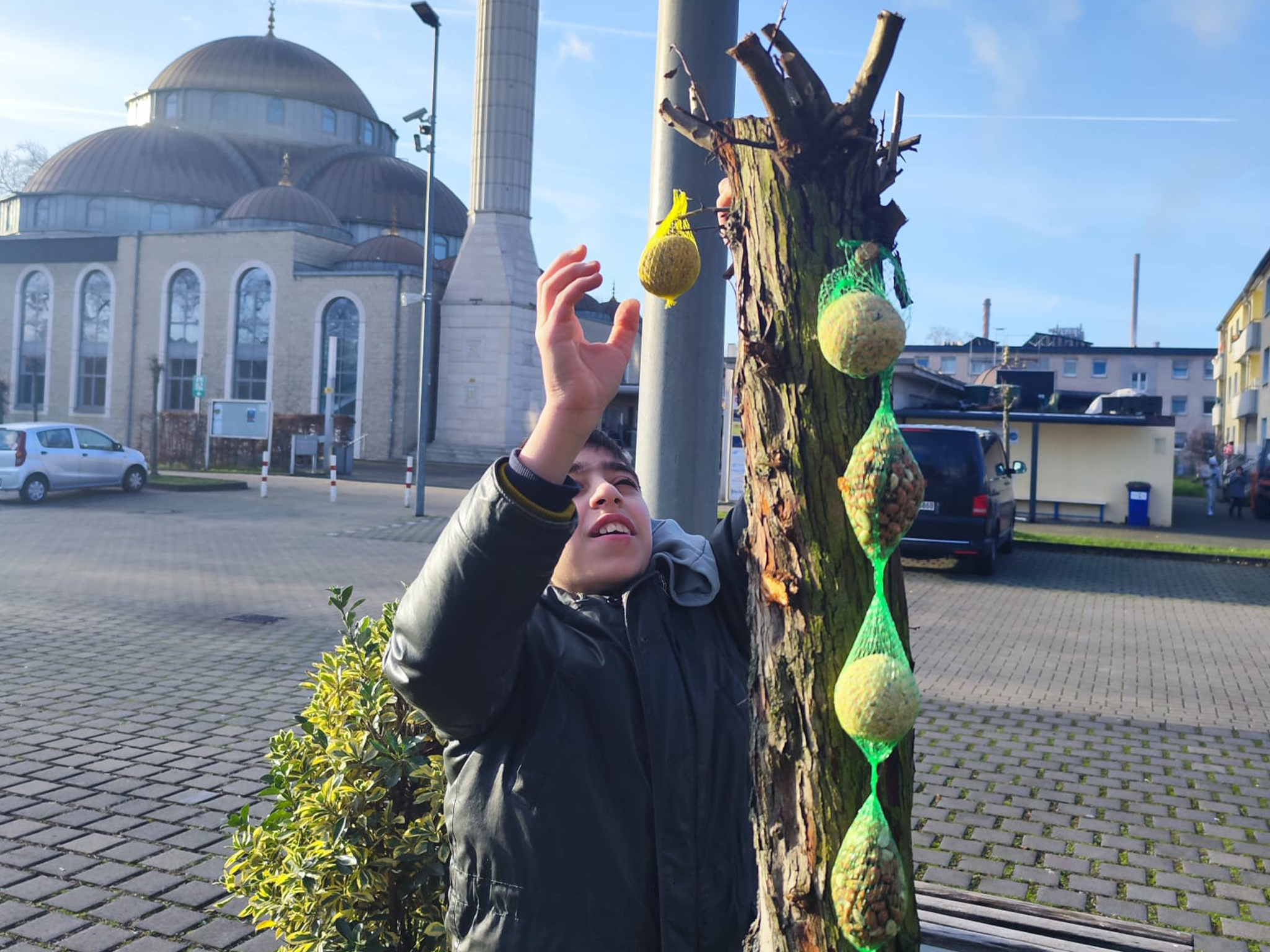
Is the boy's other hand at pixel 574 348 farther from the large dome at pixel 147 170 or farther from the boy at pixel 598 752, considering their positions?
the large dome at pixel 147 170

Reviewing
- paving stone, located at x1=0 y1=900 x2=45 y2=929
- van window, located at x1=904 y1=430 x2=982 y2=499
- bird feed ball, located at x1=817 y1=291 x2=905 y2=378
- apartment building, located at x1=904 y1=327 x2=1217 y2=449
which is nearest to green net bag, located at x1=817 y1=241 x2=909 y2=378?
bird feed ball, located at x1=817 y1=291 x2=905 y2=378

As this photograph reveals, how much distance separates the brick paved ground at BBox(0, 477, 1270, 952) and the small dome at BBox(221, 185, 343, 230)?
42.9 meters

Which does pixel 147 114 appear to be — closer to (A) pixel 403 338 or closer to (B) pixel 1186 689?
(A) pixel 403 338

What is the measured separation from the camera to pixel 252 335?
5188 cm

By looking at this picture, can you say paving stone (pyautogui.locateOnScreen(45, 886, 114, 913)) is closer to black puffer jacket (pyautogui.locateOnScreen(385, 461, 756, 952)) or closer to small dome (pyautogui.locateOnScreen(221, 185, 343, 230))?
black puffer jacket (pyautogui.locateOnScreen(385, 461, 756, 952))

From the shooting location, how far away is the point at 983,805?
18.7 feet

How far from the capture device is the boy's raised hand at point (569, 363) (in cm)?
152

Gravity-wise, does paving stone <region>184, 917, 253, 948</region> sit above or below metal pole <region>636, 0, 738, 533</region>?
below

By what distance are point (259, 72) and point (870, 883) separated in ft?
238

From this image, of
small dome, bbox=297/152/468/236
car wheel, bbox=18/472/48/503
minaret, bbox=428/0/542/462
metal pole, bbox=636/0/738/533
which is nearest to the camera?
metal pole, bbox=636/0/738/533

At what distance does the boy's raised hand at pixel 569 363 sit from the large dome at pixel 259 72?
71177 mm

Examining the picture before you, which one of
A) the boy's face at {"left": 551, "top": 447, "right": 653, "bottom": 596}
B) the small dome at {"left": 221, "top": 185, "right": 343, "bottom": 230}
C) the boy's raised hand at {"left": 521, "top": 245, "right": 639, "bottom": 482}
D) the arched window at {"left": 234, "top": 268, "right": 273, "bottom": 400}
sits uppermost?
the small dome at {"left": 221, "top": 185, "right": 343, "bottom": 230}

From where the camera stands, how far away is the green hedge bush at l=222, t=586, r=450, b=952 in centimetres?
261

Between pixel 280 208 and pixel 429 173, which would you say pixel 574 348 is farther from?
pixel 280 208
